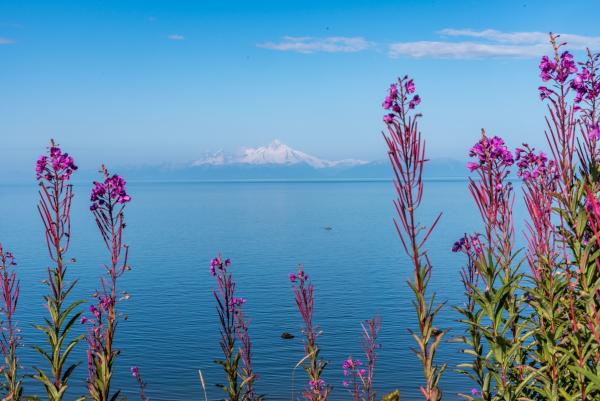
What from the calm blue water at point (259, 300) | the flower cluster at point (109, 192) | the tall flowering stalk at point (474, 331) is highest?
the flower cluster at point (109, 192)

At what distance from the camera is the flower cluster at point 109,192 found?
27.2ft

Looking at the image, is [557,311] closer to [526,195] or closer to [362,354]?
[526,195]

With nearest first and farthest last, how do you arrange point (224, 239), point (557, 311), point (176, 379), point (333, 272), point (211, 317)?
point (557, 311) < point (176, 379) < point (211, 317) < point (333, 272) < point (224, 239)

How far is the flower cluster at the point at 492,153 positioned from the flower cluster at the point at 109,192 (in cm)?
474

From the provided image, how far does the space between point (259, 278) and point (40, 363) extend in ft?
82.4

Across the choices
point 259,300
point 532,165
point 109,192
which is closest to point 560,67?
point 532,165

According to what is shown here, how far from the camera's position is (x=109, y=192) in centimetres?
843

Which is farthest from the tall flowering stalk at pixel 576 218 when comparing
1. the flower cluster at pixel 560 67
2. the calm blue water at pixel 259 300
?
the calm blue water at pixel 259 300

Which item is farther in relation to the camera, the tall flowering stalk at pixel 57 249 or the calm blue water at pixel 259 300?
the calm blue water at pixel 259 300

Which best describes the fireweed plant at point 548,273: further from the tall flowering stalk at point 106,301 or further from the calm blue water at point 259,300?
the calm blue water at point 259,300

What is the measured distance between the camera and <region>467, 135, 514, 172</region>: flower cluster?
8.06 meters

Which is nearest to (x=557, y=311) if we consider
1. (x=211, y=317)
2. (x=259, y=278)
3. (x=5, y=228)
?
(x=211, y=317)

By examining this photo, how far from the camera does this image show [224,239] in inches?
3740

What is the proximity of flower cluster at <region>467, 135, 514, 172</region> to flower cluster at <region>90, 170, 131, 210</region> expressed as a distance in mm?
4744
